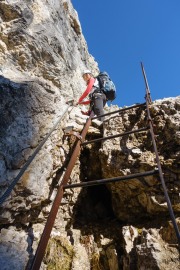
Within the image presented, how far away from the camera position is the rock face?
10.7 ft

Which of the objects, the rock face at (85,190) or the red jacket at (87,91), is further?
the red jacket at (87,91)

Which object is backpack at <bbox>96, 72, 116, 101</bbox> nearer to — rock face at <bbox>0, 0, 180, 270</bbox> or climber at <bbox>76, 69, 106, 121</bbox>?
climber at <bbox>76, 69, 106, 121</bbox>

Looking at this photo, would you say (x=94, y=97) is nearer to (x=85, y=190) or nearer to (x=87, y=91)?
(x=87, y=91)

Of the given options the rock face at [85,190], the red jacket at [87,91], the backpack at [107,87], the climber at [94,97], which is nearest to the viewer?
the rock face at [85,190]

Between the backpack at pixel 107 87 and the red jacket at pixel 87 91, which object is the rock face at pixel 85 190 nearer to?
the red jacket at pixel 87 91

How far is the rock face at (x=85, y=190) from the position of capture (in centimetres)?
326

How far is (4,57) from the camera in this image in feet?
20.8

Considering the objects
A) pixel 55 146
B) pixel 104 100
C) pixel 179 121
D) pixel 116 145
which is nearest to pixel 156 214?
pixel 116 145

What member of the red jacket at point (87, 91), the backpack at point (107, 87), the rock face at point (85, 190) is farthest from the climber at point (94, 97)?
the rock face at point (85, 190)

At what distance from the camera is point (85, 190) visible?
15.3ft

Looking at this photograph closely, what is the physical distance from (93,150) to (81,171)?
0.52 m

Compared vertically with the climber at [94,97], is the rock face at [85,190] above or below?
below

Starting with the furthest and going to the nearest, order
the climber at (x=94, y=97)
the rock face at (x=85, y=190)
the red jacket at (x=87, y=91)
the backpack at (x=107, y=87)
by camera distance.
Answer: the backpack at (x=107, y=87)
the red jacket at (x=87, y=91)
the climber at (x=94, y=97)
the rock face at (x=85, y=190)

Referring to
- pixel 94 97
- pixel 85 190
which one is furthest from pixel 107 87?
pixel 85 190
